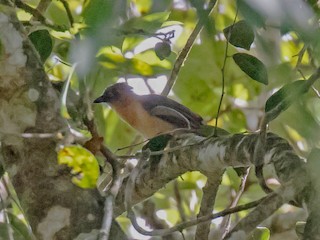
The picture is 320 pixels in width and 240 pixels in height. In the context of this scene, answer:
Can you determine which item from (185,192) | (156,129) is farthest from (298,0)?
(185,192)

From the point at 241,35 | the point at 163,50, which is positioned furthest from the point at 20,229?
the point at 241,35

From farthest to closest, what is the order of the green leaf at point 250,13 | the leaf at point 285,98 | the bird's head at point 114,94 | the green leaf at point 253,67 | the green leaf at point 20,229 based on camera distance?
the bird's head at point 114,94 → the green leaf at point 20,229 → the green leaf at point 253,67 → the leaf at point 285,98 → the green leaf at point 250,13

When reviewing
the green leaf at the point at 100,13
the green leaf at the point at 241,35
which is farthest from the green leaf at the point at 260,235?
the green leaf at the point at 100,13

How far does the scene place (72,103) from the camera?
106 inches

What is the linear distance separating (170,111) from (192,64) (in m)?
0.44

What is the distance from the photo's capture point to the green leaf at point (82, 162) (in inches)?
78.4

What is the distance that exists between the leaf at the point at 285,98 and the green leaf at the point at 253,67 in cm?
36

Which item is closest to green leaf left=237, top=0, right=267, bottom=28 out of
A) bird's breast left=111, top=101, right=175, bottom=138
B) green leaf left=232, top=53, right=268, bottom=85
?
green leaf left=232, top=53, right=268, bottom=85

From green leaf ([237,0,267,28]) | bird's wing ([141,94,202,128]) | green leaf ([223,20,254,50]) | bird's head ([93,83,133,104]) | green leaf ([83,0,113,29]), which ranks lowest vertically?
bird's head ([93,83,133,104])

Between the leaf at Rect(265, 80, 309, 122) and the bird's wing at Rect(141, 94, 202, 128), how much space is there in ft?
5.44

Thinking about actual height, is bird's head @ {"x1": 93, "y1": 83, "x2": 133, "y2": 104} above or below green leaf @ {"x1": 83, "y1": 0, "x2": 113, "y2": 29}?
below

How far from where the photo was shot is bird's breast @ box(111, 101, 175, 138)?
14.2ft

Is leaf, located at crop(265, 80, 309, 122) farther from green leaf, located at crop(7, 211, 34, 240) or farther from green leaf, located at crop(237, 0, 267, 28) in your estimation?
green leaf, located at crop(7, 211, 34, 240)

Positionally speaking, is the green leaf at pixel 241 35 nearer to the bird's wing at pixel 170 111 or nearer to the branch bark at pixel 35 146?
the branch bark at pixel 35 146
